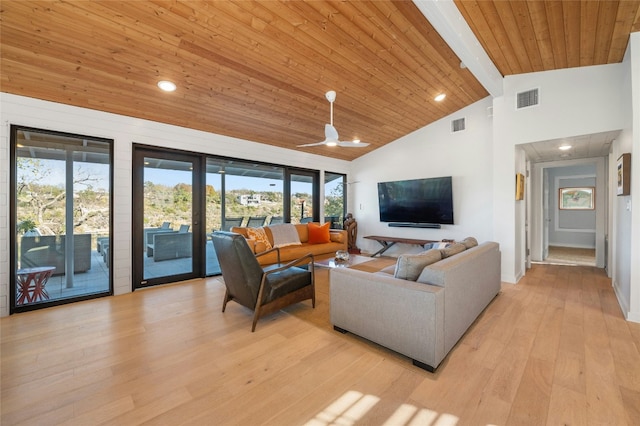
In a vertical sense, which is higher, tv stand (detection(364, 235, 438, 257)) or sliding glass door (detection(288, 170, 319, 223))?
sliding glass door (detection(288, 170, 319, 223))

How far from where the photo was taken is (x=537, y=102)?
13.2ft

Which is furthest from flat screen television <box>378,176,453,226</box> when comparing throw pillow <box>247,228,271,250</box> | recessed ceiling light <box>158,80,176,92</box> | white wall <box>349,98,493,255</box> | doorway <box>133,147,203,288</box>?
recessed ceiling light <box>158,80,176,92</box>

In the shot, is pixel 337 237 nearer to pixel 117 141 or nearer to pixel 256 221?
pixel 256 221

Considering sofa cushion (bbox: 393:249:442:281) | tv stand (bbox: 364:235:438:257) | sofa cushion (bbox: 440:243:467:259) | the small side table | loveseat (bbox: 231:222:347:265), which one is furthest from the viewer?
tv stand (bbox: 364:235:438:257)

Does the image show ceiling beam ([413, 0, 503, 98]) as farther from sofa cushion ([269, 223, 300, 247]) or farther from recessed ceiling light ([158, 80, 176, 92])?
sofa cushion ([269, 223, 300, 247])

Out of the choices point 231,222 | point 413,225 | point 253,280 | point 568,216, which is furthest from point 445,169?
point 568,216

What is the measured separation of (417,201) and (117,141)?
537 cm

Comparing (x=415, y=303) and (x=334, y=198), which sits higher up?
(x=334, y=198)

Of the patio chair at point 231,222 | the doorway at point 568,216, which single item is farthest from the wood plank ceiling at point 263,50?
the doorway at point 568,216

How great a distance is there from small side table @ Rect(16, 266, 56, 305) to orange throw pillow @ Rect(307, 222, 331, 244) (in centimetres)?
387

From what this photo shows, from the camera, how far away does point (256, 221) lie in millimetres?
5348

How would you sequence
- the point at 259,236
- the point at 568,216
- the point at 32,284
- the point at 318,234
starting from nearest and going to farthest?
the point at 32,284 < the point at 259,236 < the point at 318,234 < the point at 568,216

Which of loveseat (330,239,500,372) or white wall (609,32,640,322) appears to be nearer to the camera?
loveseat (330,239,500,372)

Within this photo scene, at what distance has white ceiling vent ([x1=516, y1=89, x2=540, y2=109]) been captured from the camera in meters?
4.05
